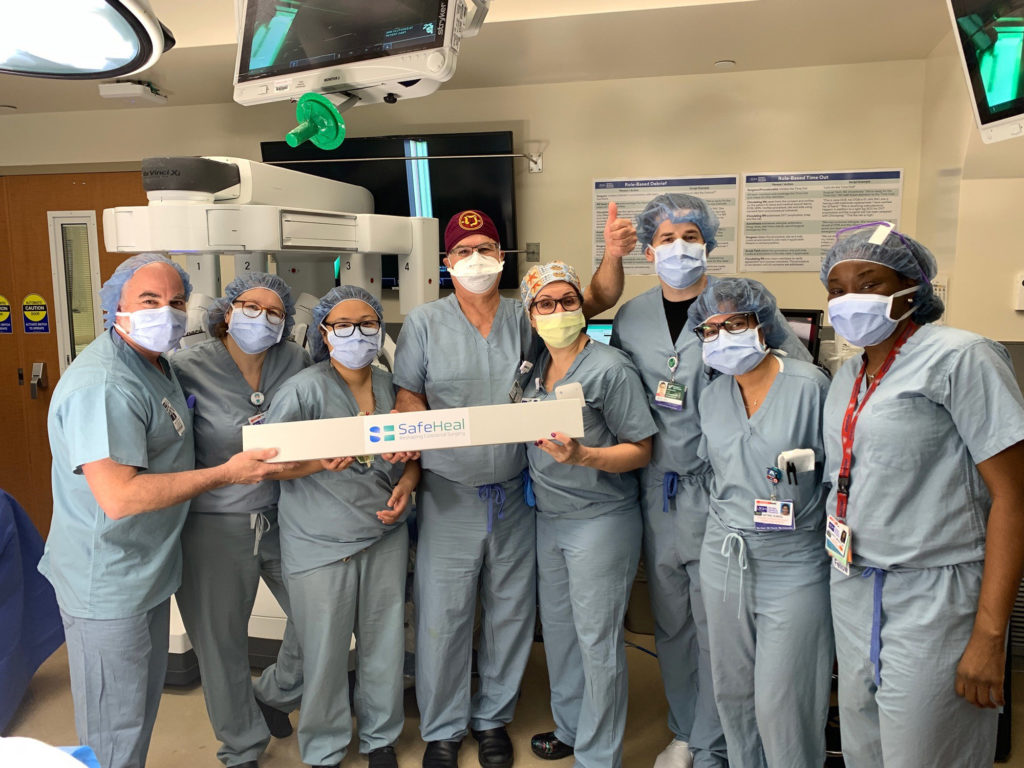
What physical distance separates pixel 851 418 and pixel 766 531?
0.33 metres

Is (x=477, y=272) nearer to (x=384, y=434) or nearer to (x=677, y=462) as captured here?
(x=384, y=434)

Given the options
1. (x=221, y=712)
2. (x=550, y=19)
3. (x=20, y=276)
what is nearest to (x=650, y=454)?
(x=221, y=712)

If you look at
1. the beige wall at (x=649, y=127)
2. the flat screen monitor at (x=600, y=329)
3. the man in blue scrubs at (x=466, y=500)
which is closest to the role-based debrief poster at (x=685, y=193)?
the beige wall at (x=649, y=127)

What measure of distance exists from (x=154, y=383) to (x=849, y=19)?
2.60 metres

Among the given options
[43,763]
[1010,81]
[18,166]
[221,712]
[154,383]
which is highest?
[18,166]

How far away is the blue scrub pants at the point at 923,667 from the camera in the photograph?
1413mm

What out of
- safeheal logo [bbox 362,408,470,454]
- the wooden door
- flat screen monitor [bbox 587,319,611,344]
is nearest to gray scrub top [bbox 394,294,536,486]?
safeheal logo [bbox 362,408,470,454]

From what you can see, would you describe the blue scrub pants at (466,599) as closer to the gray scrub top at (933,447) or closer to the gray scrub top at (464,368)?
the gray scrub top at (464,368)

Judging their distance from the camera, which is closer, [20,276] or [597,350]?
[597,350]

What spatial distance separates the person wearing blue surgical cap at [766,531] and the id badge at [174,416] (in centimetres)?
130

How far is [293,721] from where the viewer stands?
8.24ft

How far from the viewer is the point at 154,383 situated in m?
1.82

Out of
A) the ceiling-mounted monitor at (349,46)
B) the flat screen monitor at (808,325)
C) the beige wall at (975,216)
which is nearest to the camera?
the ceiling-mounted monitor at (349,46)

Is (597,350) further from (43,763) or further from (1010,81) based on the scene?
(43,763)
